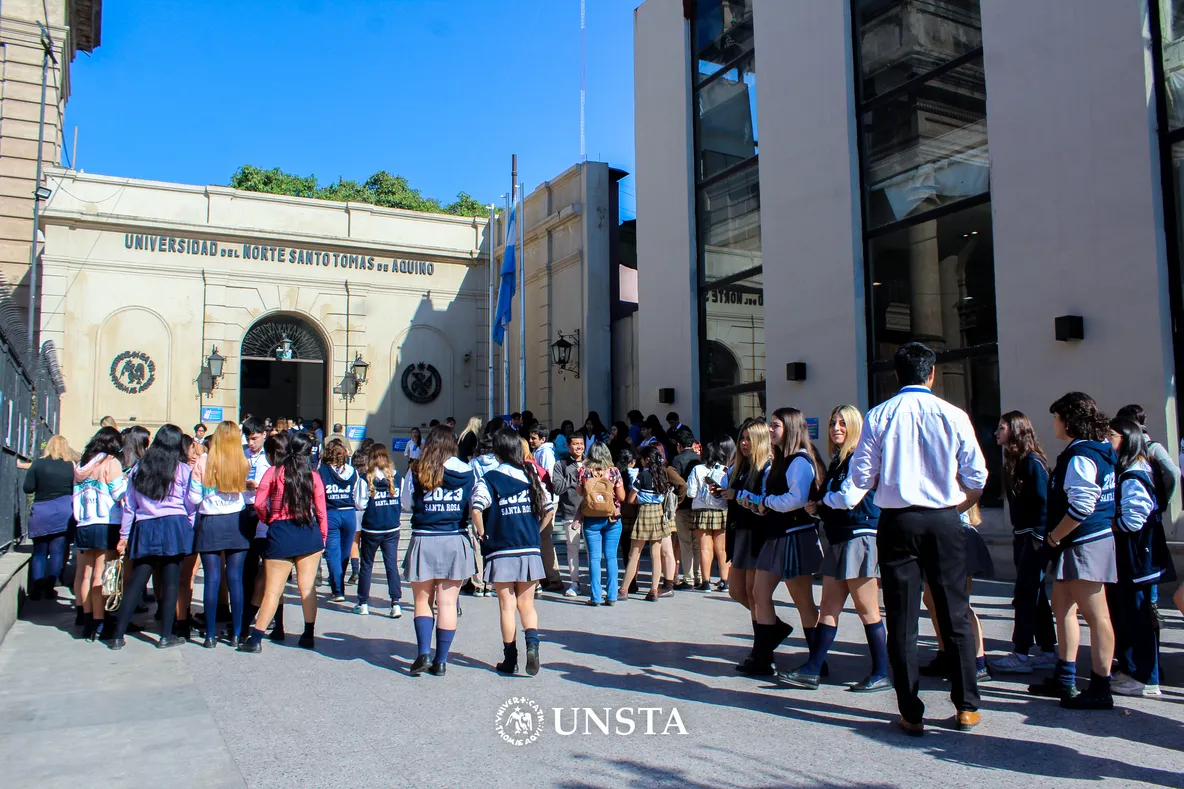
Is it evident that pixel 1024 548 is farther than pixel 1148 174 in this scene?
No

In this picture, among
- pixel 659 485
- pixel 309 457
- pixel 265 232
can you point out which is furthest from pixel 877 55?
pixel 265 232

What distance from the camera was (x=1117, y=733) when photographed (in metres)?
4.64

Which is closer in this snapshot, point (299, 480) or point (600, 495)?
point (299, 480)

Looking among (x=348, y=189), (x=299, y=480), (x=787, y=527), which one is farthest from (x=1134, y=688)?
(x=348, y=189)

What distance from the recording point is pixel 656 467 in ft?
31.1

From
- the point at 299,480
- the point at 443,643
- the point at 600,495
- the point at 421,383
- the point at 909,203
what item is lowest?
the point at 443,643

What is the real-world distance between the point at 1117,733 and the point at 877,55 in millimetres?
10146

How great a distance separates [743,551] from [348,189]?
37.1 metres

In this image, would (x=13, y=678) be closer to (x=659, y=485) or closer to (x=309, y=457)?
(x=309, y=457)

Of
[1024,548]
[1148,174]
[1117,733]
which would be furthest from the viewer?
[1148,174]

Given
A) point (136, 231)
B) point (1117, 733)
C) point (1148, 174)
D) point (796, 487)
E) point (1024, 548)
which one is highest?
point (136, 231)

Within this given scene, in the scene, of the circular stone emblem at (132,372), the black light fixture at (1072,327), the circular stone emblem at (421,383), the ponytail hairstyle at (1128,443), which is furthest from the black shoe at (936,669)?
the circular stone emblem at (132,372)

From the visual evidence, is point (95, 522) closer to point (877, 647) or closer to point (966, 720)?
point (877, 647)

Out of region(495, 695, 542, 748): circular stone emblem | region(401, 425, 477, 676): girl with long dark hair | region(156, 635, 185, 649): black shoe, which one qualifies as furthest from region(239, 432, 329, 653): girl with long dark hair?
region(495, 695, 542, 748): circular stone emblem
